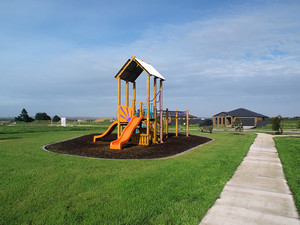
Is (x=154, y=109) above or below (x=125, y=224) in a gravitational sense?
above

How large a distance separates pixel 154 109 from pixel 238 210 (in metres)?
11.6

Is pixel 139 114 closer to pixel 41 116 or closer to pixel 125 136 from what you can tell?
pixel 125 136

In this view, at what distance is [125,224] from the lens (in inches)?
150

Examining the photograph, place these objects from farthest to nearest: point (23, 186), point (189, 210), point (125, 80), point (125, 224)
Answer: point (125, 80)
point (23, 186)
point (189, 210)
point (125, 224)

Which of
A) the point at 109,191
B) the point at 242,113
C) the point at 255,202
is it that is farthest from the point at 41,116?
the point at 255,202

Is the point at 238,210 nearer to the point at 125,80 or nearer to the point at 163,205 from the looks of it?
the point at 163,205

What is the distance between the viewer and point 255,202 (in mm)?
4902

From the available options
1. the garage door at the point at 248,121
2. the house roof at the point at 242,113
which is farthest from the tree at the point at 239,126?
the garage door at the point at 248,121

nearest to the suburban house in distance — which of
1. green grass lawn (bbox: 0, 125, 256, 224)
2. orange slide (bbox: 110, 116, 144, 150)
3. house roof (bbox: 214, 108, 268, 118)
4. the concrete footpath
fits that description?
house roof (bbox: 214, 108, 268, 118)

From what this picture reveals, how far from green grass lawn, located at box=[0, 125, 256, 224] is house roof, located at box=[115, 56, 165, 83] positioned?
8277 millimetres

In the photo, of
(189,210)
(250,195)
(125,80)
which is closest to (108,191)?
Result: (189,210)

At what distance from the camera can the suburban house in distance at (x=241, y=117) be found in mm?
47500

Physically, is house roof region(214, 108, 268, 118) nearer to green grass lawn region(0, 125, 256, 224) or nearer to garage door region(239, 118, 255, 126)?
garage door region(239, 118, 255, 126)

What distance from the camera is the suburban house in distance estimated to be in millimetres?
47500
